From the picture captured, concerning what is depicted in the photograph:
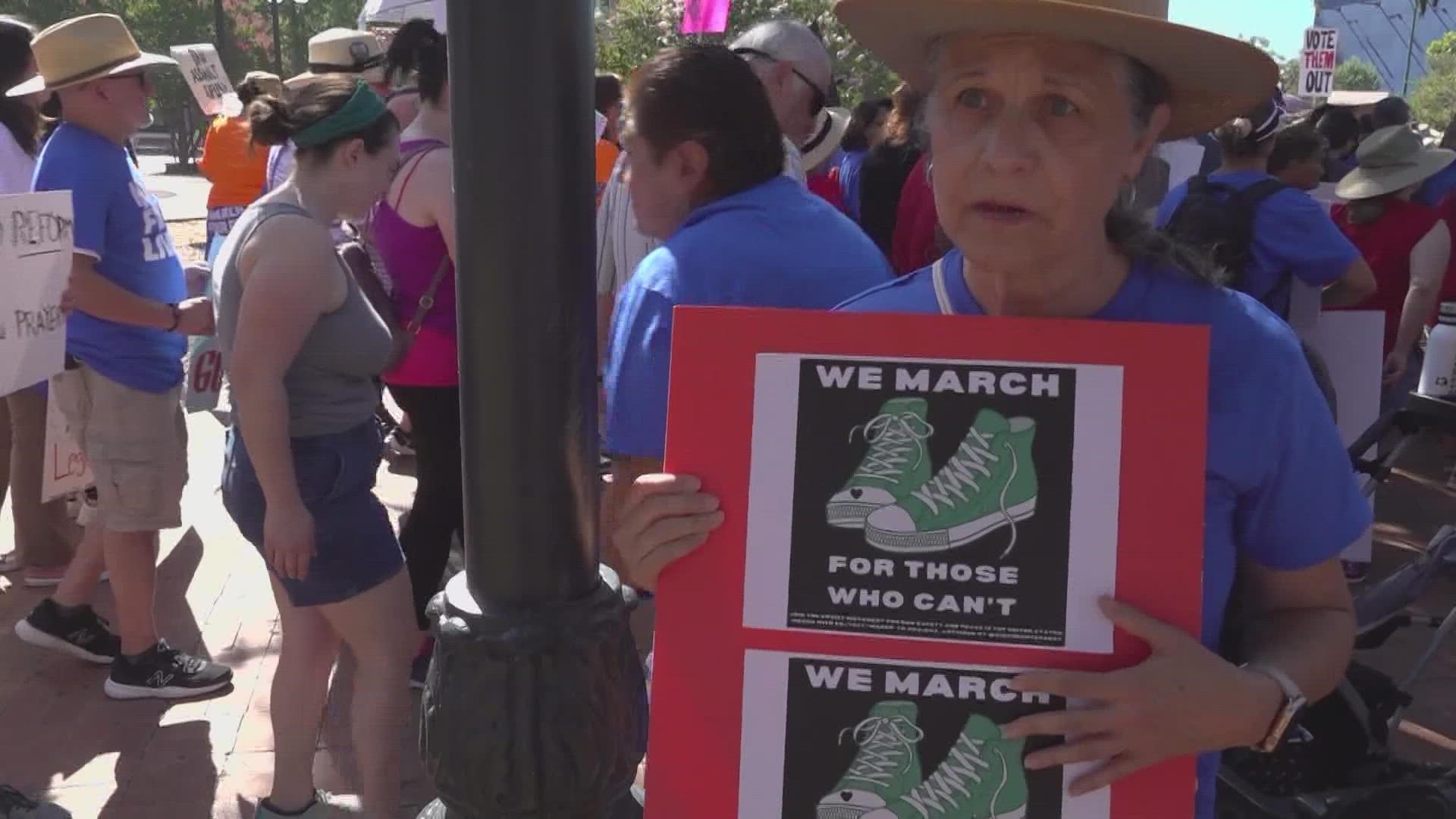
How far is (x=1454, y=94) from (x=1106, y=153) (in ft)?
275

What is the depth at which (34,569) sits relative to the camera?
17.3 ft

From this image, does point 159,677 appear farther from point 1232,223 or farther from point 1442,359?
point 1442,359

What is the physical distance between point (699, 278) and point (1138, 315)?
3.31ft

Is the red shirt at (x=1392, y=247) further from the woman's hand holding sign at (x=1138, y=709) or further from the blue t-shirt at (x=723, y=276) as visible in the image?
the woman's hand holding sign at (x=1138, y=709)

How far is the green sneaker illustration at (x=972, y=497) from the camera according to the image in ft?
4.26

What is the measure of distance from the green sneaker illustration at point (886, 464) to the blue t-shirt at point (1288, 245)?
10.3ft

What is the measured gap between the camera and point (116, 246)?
401cm

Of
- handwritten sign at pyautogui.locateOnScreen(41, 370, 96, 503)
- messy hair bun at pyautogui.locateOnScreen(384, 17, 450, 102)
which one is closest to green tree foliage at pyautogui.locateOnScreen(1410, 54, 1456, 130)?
messy hair bun at pyautogui.locateOnScreen(384, 17, 450, 102)

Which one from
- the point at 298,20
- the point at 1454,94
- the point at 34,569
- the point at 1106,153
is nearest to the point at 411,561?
the point at 34,569

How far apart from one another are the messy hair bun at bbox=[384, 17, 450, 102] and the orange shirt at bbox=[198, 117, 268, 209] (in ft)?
3.68

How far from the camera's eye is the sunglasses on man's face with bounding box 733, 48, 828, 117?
15.0ft

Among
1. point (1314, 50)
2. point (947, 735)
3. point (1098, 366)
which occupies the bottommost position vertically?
point (947, 735)

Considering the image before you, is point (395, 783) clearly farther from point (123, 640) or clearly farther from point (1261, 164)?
point (1261, 164)

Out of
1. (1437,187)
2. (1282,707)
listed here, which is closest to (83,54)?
(1282,707)
